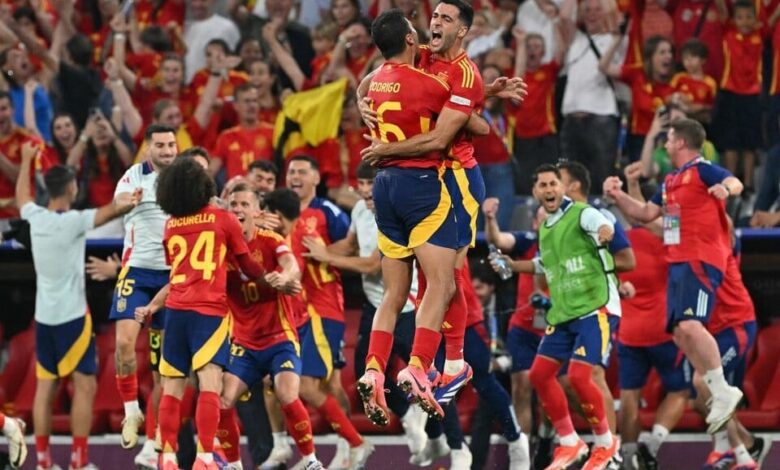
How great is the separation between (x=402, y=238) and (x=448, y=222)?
1.04 ft

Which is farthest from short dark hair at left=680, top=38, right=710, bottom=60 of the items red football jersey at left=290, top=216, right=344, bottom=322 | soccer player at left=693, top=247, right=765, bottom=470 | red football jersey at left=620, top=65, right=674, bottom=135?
red football jersey at left=290, top=216, right=344, bottom=322

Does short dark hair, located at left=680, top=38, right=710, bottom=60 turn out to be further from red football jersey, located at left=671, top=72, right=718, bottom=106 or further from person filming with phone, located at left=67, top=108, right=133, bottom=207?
person filming with phone, located at left=67, top=108, right=133, bottom=207

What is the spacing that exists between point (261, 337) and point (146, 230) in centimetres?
150

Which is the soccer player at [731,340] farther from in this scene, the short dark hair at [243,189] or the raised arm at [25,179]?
the raised arm at [25,179]

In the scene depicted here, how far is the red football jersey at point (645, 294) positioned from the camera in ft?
45.5

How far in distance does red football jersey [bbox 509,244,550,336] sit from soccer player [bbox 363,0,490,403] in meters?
3.59

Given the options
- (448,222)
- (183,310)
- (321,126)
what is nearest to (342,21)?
(321,126)

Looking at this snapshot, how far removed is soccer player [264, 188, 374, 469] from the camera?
510 inches

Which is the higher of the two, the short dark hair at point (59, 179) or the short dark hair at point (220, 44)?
the short dark hair at point (220, 44)

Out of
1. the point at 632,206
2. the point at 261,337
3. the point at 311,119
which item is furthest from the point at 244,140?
the point at 632,206

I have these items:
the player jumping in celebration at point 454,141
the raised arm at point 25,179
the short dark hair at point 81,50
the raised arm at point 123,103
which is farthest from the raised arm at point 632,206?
the short dark hair at point 81,50

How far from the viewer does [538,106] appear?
52.9ft

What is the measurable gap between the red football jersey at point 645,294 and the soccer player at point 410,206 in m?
4.32

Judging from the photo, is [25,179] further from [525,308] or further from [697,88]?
[697,88]
